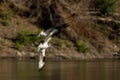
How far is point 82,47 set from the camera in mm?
52875

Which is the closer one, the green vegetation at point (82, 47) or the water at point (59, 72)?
the water at point (59, 72)

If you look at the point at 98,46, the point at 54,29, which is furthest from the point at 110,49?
the point at 54,29

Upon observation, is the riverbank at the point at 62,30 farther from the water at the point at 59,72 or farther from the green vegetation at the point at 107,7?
the water at the point at 59,72

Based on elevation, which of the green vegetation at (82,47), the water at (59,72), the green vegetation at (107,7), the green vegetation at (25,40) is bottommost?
the water at (59,72)

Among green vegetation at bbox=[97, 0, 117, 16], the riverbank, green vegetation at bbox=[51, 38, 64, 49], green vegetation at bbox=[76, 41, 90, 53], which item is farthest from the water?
green vegetation at bbox=[97, 0, 117, 16]

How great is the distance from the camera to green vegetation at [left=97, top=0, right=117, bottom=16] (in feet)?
194

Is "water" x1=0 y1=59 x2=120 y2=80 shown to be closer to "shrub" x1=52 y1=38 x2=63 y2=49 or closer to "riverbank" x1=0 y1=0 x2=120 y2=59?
"riverbank" x1=0 y1=0 x2=120 y2=59

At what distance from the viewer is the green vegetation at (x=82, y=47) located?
5228 cm

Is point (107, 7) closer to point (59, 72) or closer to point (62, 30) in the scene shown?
point (62, 30)

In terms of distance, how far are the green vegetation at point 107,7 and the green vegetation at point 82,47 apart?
662cm

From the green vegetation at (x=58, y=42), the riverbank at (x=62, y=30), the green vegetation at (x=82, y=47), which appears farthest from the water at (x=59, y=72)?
the green vegetation at (x=82, y=47)

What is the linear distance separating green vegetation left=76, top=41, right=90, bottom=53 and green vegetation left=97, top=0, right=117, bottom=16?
6625mm

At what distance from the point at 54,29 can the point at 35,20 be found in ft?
116

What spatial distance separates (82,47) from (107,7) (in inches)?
329
